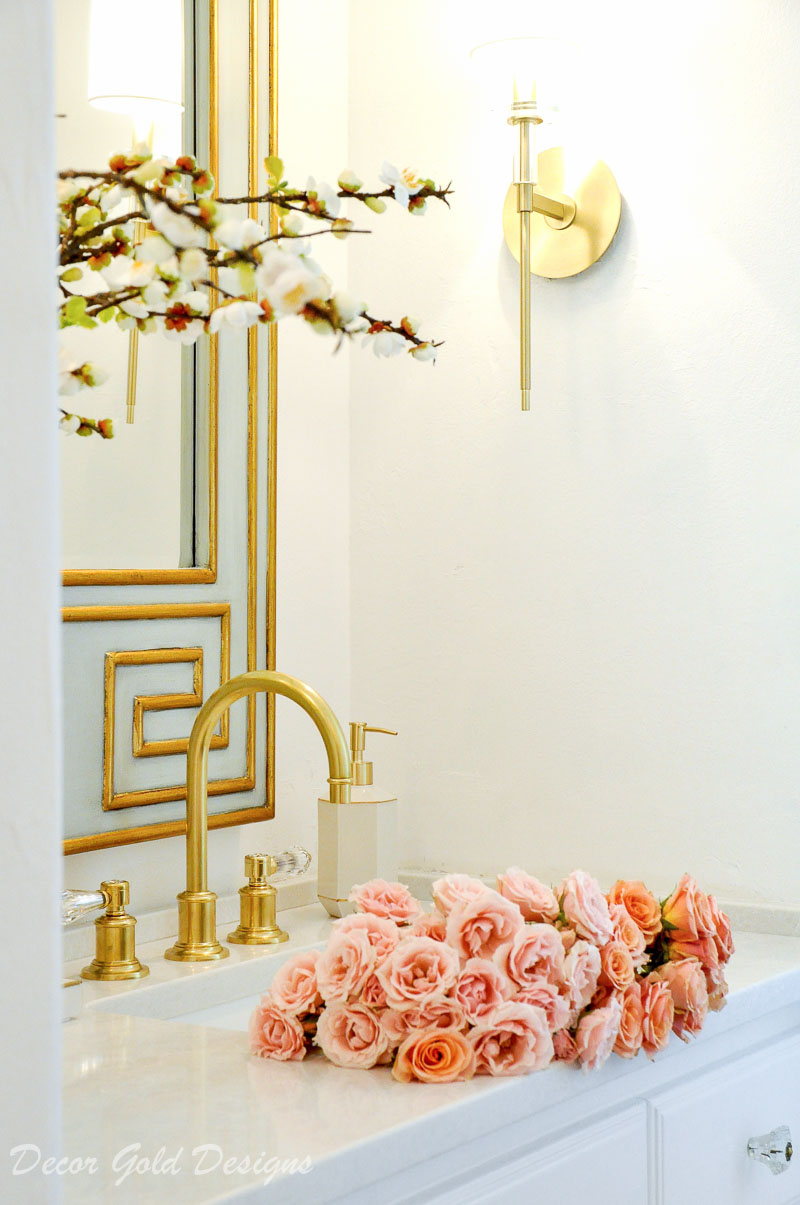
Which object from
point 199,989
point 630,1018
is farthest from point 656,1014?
point 199,989

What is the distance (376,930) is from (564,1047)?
6.0 inches

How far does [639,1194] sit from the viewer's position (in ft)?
3.36

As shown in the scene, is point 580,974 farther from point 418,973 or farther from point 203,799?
point 203,799

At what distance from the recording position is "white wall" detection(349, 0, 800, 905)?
1339 mm

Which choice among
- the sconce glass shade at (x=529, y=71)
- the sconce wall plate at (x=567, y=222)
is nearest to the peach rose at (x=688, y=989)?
the sconce wall plate at (x=567, y=222)

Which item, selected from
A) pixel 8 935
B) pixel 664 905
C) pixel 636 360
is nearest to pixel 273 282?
pixel 8 935

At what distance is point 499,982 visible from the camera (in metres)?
0.89

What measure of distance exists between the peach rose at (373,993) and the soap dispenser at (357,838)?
0.45 m

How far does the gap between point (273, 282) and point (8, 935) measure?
322 millimetres

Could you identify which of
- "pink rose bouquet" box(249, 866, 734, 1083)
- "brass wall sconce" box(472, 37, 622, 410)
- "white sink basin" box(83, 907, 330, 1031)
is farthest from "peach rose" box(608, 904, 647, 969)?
"brass wall sconce" box(472, 37, 622, 410)

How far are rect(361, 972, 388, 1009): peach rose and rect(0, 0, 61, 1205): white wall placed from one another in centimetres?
40

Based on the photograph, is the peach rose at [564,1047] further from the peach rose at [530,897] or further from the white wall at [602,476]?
the white wall at [602,476]

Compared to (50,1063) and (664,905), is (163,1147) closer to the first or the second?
(50,1063)

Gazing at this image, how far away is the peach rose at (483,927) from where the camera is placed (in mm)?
914
